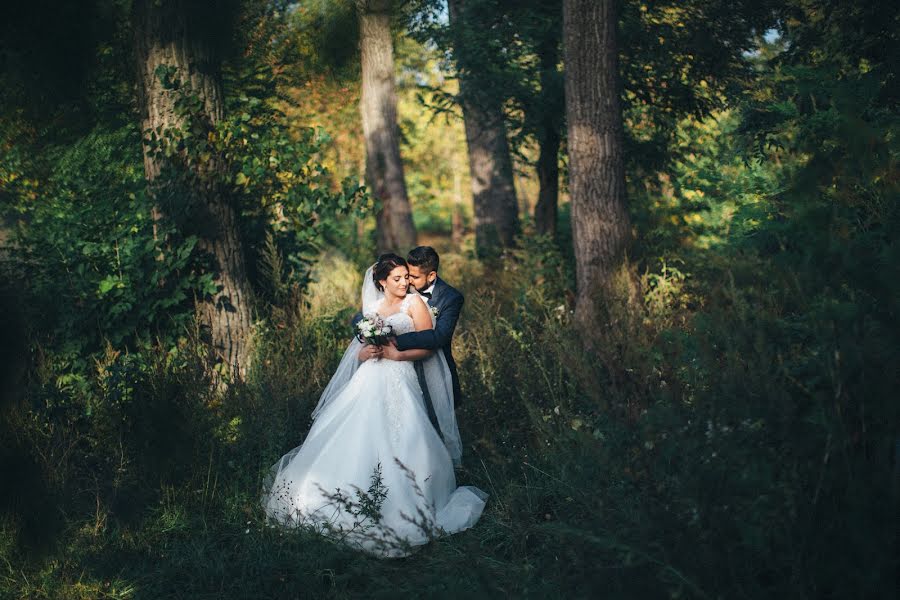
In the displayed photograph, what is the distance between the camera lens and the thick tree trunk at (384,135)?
13.6m

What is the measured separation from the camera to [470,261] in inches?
508

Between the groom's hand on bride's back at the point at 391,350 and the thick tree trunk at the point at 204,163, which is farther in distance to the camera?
the thick tree trunk at the point at 204,163

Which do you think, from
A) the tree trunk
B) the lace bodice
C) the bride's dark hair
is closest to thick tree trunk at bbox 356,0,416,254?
the tree trunk

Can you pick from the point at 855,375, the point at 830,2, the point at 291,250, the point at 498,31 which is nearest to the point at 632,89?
the point at 498,31

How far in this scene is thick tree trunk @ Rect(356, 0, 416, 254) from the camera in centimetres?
1357

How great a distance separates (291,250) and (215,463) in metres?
3.48

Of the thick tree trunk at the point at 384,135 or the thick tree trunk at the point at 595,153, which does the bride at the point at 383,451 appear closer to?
Result: the thick tree trunk at the point at 595,153

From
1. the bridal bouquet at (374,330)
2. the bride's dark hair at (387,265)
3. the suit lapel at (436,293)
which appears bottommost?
the bridal bouquet at (374,330)

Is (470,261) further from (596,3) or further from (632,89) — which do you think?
(596,3)

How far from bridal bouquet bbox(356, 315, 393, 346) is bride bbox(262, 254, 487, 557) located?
73mm

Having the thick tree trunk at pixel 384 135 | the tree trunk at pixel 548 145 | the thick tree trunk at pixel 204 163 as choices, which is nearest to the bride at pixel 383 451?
the thick tree trunk at pixel 204 163

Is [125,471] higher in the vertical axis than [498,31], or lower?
lower

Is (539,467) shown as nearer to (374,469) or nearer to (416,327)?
(374,469)

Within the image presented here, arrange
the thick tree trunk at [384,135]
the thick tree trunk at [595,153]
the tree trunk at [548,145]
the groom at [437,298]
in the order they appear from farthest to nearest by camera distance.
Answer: the thick tree trunk at [384,135]
the tree trunk at [548,145]
the thick tree trunk at [595,153]
the groom at [437,298]
